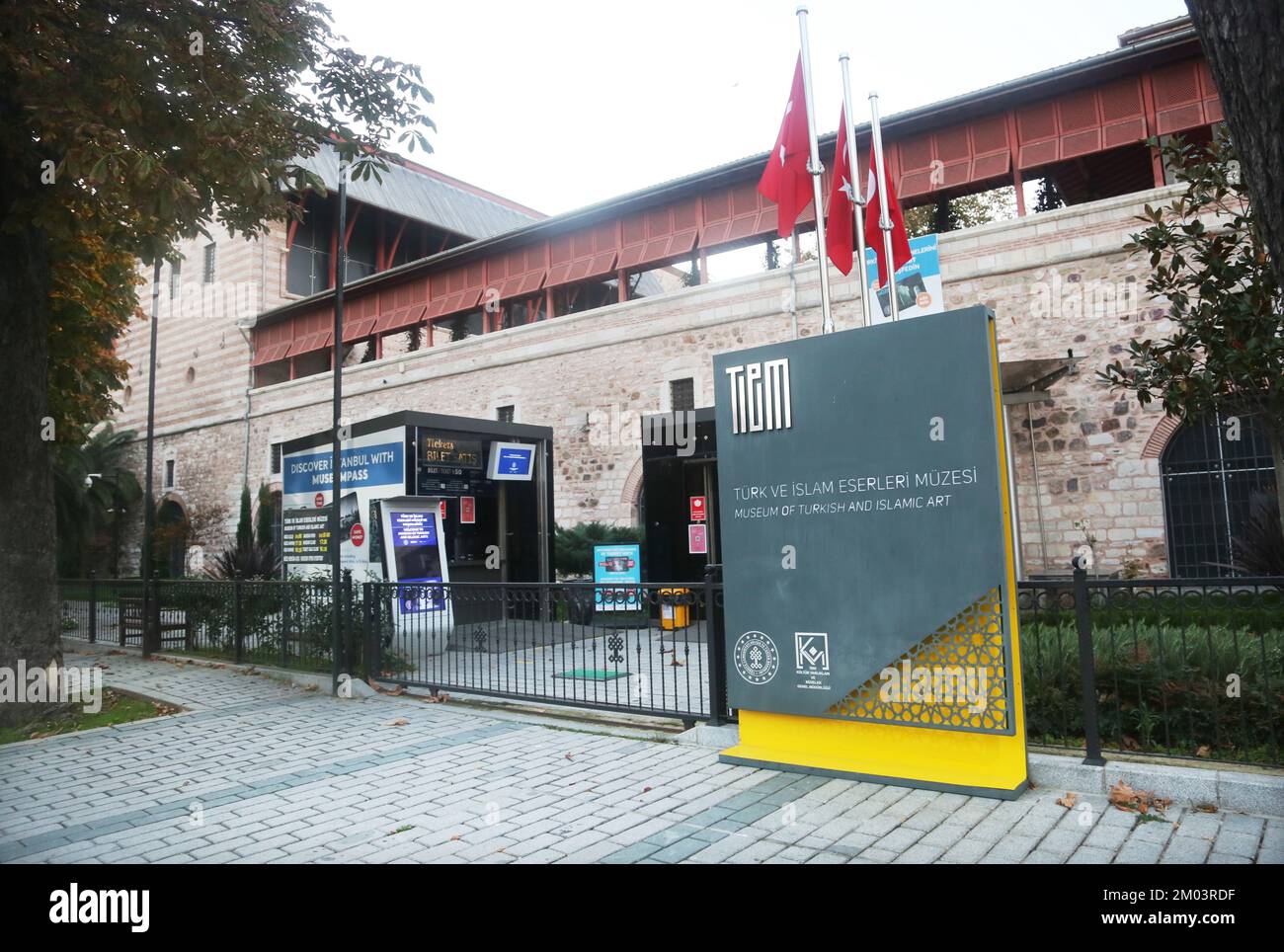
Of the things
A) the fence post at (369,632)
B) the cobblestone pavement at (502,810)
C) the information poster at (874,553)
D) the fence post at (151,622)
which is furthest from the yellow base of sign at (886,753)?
the fence post at (151,622)

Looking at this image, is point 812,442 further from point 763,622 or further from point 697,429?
point 697,429

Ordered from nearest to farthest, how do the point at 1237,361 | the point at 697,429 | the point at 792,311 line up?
the point at 1237,361, the point at 697,429, the point at 792,311

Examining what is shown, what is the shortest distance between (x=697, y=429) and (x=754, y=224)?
6806 mm

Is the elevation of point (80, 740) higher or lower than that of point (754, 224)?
lower

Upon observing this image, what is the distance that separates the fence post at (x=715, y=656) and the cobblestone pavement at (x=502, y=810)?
35cm

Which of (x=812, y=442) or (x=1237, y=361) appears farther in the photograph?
(x=1237, y=361)

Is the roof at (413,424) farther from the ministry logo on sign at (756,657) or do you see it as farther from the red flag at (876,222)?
the ministry logo on sign at (756,657)

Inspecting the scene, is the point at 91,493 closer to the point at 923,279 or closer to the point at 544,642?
the point at 544,642

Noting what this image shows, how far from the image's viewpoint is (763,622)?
18.6 feet

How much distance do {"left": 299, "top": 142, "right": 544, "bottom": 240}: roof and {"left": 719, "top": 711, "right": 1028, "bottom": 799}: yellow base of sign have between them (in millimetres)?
27166

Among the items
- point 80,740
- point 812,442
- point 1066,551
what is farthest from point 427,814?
point 1066,551

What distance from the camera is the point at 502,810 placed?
190 inches

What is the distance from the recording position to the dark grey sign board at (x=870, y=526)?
4.83 m

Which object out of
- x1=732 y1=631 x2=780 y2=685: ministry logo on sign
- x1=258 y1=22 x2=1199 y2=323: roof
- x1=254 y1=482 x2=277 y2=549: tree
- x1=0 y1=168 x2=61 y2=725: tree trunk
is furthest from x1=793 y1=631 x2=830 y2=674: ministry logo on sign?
x1=254 y1=482 x2=277 y2=549: tree
